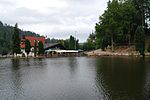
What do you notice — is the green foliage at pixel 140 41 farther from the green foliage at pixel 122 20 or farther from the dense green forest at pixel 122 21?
the green foliage at pixel 122 20

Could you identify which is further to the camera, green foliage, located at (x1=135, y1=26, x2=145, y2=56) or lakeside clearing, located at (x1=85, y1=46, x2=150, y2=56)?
lakeside clearing, located at (x1=85, y1=46, x2=150, y2=56)

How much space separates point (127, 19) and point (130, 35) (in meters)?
7.85

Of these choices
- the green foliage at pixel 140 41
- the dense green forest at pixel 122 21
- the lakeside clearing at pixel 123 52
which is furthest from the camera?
the dense green forest at pixel 122 21

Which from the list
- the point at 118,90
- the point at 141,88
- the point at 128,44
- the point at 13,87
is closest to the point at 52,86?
the point at 13,87

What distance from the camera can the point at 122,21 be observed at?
82.0 m

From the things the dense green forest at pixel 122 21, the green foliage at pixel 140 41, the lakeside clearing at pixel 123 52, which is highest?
the dense green forest at pixel 122 21

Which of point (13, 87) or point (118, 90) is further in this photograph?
point (13, 87)

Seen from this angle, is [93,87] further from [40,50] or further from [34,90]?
[40,50]

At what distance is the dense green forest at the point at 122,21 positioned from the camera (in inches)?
3214

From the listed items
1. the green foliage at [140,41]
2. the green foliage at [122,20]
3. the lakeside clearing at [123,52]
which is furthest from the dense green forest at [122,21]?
the green foliage at [140,41]

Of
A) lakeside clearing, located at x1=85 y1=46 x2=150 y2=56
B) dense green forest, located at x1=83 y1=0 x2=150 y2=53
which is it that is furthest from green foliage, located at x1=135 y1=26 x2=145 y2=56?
dense green forest, located at x1=83 y1=0 x2=150 y2=53

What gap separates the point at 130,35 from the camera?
287 ft

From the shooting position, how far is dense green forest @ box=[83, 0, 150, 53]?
81.6m

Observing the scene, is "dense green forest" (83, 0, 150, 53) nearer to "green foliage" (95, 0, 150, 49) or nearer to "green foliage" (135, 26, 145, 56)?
"green foliage" (95, 0, 150, 49)
